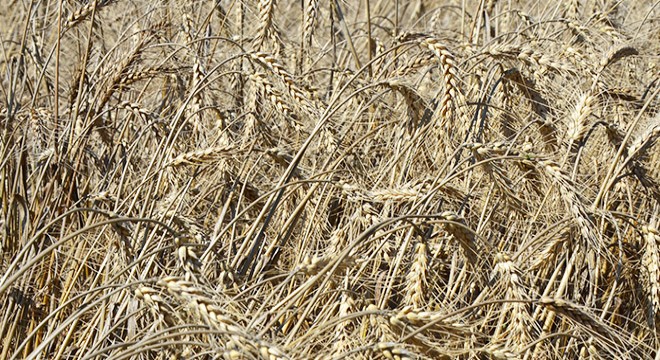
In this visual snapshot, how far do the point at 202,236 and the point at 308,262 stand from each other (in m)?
0.33

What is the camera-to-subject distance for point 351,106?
311 centimetres

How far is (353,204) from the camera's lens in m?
2.51

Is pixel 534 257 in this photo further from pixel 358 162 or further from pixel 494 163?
pixel 358 162

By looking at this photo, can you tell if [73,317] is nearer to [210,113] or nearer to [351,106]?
[210,113]

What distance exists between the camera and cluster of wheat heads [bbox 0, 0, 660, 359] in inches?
86.1

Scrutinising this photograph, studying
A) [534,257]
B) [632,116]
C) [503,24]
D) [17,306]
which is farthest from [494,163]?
[503,24]

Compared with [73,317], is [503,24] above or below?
above

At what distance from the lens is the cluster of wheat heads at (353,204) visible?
2.19 m

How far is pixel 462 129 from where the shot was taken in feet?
8.35

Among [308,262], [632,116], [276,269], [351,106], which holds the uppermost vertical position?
[632,116]

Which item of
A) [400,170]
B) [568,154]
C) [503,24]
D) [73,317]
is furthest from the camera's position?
[503,24]

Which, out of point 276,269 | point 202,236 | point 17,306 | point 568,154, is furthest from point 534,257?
point 17,306

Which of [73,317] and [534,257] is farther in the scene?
[534,257]

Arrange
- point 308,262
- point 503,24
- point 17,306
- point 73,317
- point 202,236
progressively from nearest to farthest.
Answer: point 73,317
point 308,262
point 202,236
point 17,306
point 503,24
